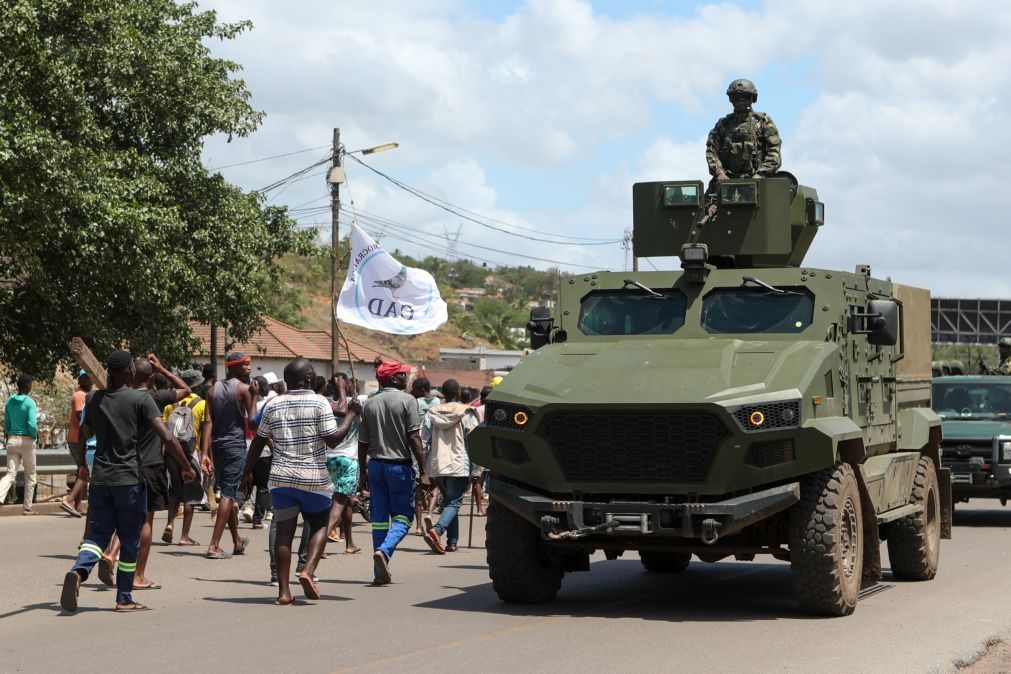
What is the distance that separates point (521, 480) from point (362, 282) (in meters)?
13.4

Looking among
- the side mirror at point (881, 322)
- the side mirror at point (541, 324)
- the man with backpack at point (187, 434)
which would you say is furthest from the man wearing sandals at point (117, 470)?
the side mirror at point (881, 322)

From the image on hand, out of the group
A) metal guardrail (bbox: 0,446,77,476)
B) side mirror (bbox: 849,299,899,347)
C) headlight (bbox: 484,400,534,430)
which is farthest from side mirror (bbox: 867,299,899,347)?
metal guardrail (bbox: 0,446,77,476)

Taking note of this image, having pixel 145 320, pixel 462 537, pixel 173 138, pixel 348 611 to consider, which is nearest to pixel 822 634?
pixel 348 611

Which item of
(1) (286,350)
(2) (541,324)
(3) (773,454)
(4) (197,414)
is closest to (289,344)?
(1) (286,350)

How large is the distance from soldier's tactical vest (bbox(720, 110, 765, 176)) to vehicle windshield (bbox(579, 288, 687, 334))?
91.0 inches

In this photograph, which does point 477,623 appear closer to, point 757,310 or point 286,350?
point 757,310

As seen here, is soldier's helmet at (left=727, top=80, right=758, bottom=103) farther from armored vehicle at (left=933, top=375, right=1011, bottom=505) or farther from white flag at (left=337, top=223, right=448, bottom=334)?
white flag at (left=337, top=223, right=448, bottom=334)

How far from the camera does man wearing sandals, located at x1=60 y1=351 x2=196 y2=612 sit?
10.1 m

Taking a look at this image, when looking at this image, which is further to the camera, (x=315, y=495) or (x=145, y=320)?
(x=145, y=320)

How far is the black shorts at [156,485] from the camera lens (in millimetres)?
10523

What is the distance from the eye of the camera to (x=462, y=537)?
56.2ft

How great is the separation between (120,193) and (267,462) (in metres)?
8.68

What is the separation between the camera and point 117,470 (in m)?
10.1

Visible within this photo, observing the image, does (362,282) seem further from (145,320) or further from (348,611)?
(348,611)
